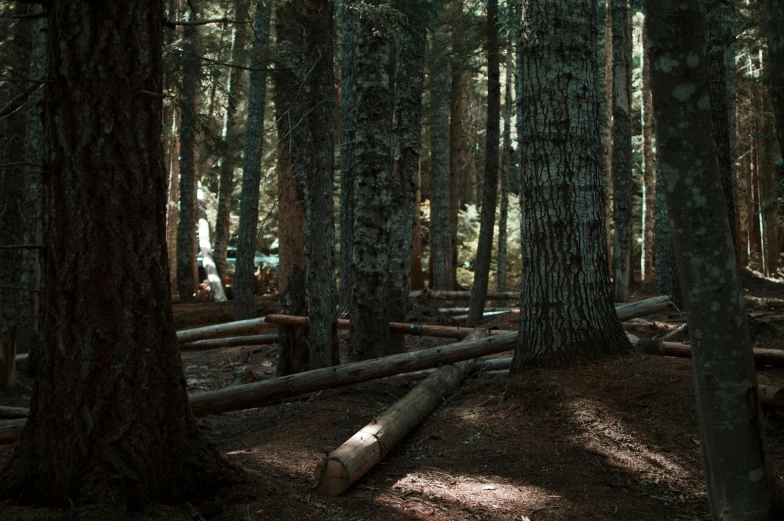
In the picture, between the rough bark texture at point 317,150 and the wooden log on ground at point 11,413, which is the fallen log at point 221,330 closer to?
the rough bark texture at point 317,150

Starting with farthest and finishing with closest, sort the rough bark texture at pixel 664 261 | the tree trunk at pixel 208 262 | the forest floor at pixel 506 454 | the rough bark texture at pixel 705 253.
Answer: the tree trunk at pixel 208 262 → the rough bark texture at pixel 664 261 → the forest floor at pixel 506 454 → the rough bark texture at pixel 705 253

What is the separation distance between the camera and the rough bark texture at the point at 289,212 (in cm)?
854

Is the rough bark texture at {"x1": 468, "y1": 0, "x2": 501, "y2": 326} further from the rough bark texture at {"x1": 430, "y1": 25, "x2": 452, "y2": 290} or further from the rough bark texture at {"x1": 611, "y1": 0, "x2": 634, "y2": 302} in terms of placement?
the rough bark texture at {"x1": 430, "y1": 25, "x2": 452, "y2": 290}

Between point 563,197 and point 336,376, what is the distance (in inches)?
123

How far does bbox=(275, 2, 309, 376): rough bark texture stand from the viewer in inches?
336

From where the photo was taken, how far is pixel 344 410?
7.28 m

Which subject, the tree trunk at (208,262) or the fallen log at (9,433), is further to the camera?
the tree trunk at (208,262)

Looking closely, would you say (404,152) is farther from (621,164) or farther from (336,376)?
(621,164)

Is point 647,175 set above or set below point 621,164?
above

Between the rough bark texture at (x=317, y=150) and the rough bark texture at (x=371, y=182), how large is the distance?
0.50 m

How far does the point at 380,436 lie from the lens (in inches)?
218

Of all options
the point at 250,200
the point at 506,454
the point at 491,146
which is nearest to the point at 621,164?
the point at 491,146

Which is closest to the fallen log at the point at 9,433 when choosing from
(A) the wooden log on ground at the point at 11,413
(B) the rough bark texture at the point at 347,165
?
(A) the wooden log on ground at the point at 11,413

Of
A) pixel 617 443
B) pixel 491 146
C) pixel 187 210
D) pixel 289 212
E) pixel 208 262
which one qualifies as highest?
pixel 491 146
